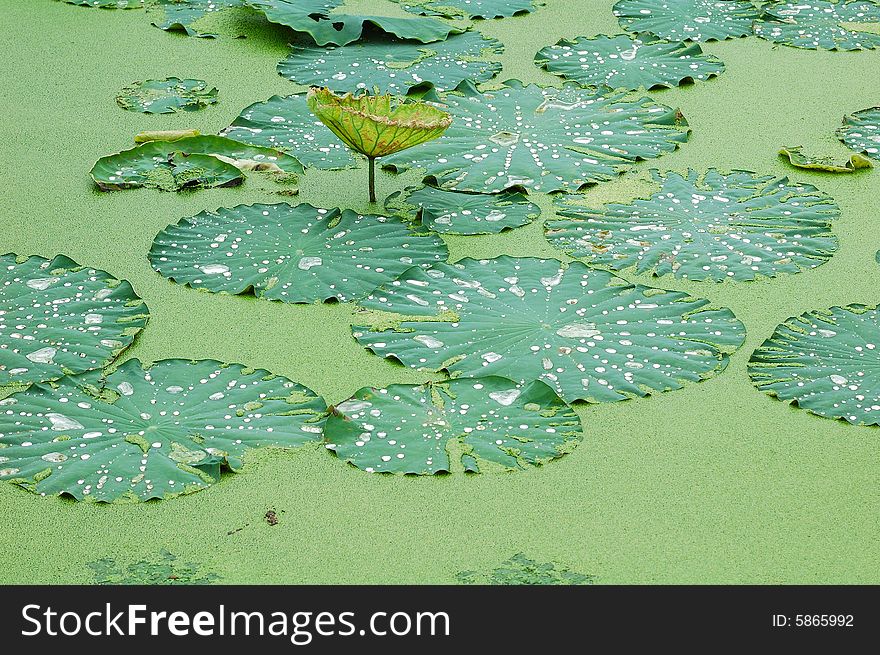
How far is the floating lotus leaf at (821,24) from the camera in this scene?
397 cm

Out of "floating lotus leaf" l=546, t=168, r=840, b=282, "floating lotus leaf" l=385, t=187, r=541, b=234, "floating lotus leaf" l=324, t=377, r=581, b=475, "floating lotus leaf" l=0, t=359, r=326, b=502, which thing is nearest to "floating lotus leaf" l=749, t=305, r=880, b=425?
"floating lotus leaf" l=546, t=168, r=840, b=282

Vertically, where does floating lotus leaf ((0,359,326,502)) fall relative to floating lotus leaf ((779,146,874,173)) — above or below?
below

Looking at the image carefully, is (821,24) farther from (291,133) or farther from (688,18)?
(291,133)

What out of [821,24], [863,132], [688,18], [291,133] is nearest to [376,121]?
[291,133]

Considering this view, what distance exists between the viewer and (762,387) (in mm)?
2225

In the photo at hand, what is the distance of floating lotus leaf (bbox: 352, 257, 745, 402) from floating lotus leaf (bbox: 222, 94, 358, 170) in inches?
27.4

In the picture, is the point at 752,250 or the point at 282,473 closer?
the point at 282,473

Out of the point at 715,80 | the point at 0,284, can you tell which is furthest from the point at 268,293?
the point at 715,80

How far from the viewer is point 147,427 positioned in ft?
6.72

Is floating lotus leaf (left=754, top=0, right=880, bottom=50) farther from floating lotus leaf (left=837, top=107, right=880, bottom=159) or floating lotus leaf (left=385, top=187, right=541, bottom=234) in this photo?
floating lotus leaf (left=385, top=187, right=541, bottom=234)

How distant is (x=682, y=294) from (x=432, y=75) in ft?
4.80

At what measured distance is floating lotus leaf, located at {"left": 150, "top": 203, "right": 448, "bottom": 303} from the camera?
2555 millimetres

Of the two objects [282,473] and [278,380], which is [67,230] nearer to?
[278,380]

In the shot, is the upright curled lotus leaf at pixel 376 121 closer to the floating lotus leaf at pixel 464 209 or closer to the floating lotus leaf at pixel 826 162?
the floating lotus leaf at pixel 464 209
